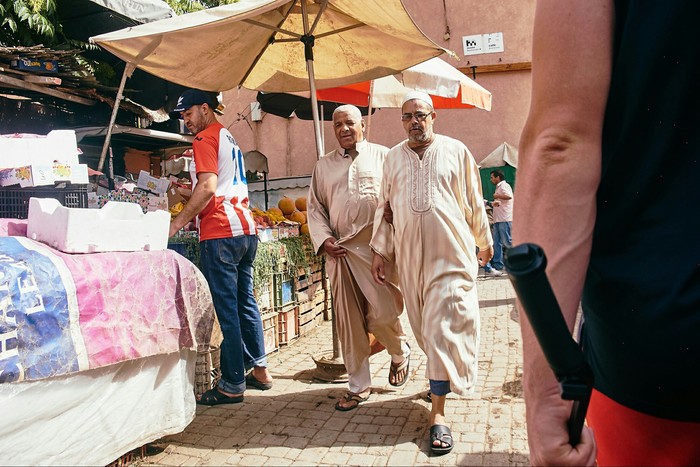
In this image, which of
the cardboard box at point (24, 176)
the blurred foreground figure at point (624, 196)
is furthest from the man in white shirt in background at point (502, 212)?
the blurred foreground figure at point (624, 196)

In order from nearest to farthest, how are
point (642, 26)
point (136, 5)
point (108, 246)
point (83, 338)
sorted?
point (642, 26) < point (83, 338) < point (108, 246) < point (136, 5)

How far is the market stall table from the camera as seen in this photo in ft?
8.35

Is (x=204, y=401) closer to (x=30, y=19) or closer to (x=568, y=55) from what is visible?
(x=568, y=55)

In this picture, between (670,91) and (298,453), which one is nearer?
(670,91)

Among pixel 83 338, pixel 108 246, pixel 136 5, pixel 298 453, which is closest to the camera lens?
pixel 83 338

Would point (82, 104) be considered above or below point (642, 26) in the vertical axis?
above

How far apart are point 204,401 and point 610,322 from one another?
3.99m

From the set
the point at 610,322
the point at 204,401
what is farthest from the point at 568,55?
the point at 204,401

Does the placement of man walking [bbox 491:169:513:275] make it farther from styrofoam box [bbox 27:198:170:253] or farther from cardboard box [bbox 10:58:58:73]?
styrofoam box [bbox 27:198:170:253]

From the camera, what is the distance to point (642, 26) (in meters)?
0.95

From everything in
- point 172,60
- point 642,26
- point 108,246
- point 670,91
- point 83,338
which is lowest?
point 83,338

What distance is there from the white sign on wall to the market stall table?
559 inches

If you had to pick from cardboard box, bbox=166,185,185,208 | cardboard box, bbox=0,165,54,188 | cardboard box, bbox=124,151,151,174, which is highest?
cardboard box, bbox=124,151,151,174

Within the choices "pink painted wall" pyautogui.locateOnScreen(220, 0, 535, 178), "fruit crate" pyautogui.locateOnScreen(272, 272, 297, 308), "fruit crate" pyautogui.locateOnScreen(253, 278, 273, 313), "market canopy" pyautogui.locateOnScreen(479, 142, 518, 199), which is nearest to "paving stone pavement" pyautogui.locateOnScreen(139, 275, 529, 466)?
"fruit crate" pyautogui.locateOnScreen(253, 278, 273, 313)
